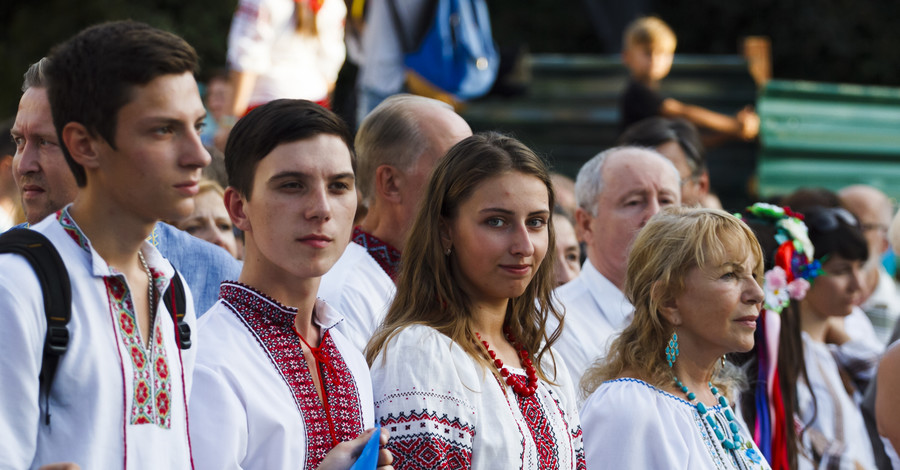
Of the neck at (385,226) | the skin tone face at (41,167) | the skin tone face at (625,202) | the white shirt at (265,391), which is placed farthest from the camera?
the skin tone face at (625,202)

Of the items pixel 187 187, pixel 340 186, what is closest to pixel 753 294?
pixel 340 186

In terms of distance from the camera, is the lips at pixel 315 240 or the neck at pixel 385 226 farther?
the neck at pixel 385 226

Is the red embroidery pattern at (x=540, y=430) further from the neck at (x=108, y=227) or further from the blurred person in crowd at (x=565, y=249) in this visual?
the blurred person in crowd at (x=565, y=249)

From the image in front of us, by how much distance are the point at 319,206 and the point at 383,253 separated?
1.16 metres

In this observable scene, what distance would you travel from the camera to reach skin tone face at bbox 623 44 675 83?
783 centimetres

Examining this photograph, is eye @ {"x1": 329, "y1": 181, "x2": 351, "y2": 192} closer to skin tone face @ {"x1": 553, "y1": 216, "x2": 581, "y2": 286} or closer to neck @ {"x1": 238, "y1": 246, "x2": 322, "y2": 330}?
neck @ {"x1": 238, "y1": 246, "x2": 322, "y2": 330}

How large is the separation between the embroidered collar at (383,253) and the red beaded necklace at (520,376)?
2.68 ft

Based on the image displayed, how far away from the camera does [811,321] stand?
555 centimetres

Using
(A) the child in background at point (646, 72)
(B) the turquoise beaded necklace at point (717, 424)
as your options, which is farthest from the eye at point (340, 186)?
(A) the child in background at point (646, 72)

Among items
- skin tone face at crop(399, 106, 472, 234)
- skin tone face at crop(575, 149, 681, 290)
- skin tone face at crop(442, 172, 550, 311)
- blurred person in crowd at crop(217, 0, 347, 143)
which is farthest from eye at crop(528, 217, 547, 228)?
blurred person in crowd at crop(217, 0, 347, 143)

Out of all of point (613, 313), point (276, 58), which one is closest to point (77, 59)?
point (613, 313)

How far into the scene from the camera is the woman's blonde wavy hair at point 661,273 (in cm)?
369

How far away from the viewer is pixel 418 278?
10.4 ft

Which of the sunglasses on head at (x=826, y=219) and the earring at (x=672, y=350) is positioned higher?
the sunglasses on head at (x=826, y=219)
